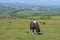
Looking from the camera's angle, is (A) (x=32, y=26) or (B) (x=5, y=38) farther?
(A) (x=32, y=26)

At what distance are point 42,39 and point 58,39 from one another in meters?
1.47

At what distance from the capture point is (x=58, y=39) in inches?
644

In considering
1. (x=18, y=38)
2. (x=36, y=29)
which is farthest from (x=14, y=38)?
(x=36, y=29)

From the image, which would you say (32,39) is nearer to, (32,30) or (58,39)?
(58,39)

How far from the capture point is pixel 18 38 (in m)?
16.6

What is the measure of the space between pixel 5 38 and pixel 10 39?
0.76 m

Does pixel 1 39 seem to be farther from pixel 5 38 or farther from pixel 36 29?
pixel 36 29

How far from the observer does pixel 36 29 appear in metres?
19.7

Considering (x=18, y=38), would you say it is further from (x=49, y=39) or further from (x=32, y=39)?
(x=49, y=39)

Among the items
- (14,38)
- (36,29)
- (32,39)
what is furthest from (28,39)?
(36,29)

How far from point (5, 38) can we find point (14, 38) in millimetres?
819

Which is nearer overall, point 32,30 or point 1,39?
point 1,39

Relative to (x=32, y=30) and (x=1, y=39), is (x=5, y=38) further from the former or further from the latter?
(x=32, y=30)

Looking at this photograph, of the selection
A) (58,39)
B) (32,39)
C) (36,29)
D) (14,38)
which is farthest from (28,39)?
(36,29)
